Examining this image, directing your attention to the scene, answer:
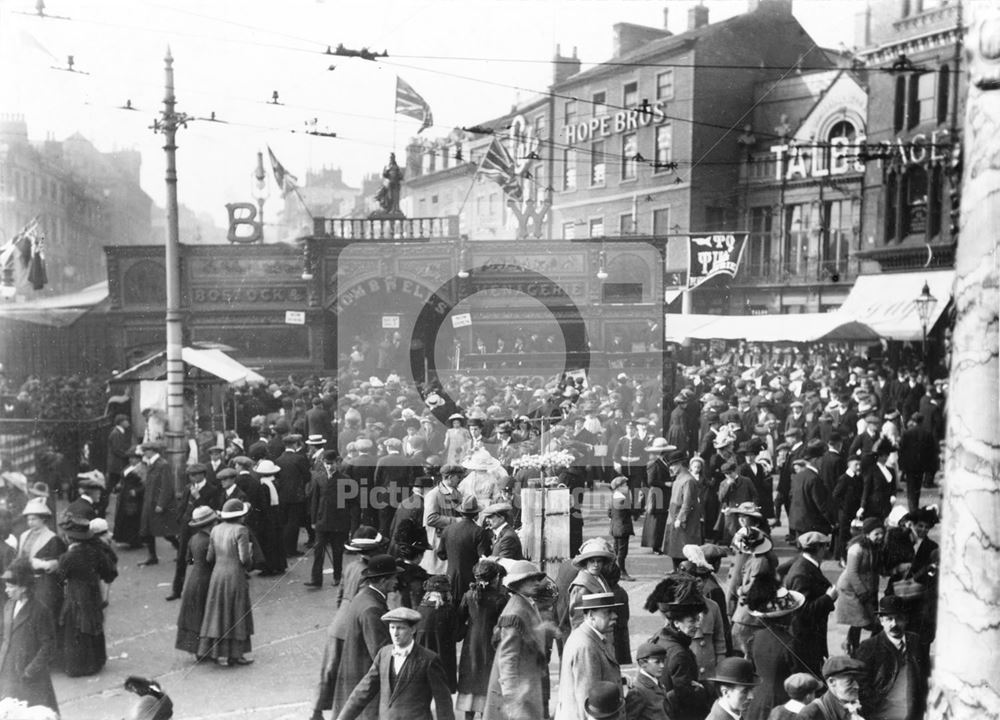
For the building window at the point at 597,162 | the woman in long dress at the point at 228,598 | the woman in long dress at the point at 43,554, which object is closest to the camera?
the woman in long dress at the point at 43,554

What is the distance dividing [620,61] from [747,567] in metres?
8.28

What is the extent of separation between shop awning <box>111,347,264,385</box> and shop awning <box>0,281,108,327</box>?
236 centimetres

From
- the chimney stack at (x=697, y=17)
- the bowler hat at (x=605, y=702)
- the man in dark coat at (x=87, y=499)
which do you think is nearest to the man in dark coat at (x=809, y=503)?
the bowler hat at (x=605, y=702)

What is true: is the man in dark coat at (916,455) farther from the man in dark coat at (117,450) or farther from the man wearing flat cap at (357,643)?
the man in dark coat at (117,450)

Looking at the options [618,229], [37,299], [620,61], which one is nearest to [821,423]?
[618,229]

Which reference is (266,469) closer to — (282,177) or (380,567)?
(380,567)

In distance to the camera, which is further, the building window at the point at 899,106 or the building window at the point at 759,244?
the building window at the point at 759,244

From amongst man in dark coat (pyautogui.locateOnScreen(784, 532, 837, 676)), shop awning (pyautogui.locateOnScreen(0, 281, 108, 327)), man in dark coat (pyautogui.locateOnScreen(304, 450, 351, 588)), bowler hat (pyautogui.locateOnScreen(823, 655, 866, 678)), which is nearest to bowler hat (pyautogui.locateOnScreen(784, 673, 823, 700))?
bowler hat (pyautogui.locateOnScreen(823, 655, 866, 678))

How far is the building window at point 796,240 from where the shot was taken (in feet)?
56.2

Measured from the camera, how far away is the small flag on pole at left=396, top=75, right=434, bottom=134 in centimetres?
1381

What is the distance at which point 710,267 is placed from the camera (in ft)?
45.4

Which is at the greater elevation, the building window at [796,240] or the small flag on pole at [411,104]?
the small flag on pole at [411,104]

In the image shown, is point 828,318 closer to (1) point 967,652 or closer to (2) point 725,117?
(2) point 725,117

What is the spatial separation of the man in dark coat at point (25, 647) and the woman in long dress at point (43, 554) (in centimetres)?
84
